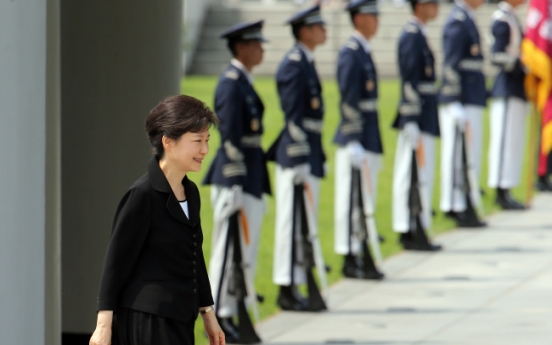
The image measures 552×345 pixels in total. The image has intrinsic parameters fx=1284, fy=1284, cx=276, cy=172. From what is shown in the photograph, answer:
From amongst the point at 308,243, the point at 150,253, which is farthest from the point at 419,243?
the point at 150,253

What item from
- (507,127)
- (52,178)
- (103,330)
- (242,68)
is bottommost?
(507,127)

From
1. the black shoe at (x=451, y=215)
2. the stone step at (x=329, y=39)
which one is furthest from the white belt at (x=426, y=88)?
the stone step at (x=329, y=39)

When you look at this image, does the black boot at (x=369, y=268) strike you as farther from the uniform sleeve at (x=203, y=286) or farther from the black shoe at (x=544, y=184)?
the uniform sleeve at (x=203, y=286)

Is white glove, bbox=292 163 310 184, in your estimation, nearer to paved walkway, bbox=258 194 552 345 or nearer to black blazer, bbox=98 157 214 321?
paved walkway, bbox=258 194 552 345

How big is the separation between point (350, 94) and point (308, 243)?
138 centimetres

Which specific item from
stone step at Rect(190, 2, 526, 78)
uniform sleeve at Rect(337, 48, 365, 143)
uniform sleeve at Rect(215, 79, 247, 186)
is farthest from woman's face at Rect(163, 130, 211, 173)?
stone step at Rect(190, 2, 526, 78)

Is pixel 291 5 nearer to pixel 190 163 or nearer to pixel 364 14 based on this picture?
pixel 364 14

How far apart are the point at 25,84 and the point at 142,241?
0.77m

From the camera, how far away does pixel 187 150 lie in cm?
426

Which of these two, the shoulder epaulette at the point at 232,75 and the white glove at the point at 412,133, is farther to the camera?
the white glove at the point at 412,133

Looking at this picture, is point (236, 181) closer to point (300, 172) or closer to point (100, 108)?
point (300, 172)

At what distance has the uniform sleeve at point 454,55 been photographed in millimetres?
11797

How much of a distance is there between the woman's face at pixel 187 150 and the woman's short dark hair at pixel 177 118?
0.7 inches

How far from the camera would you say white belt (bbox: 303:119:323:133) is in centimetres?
863
